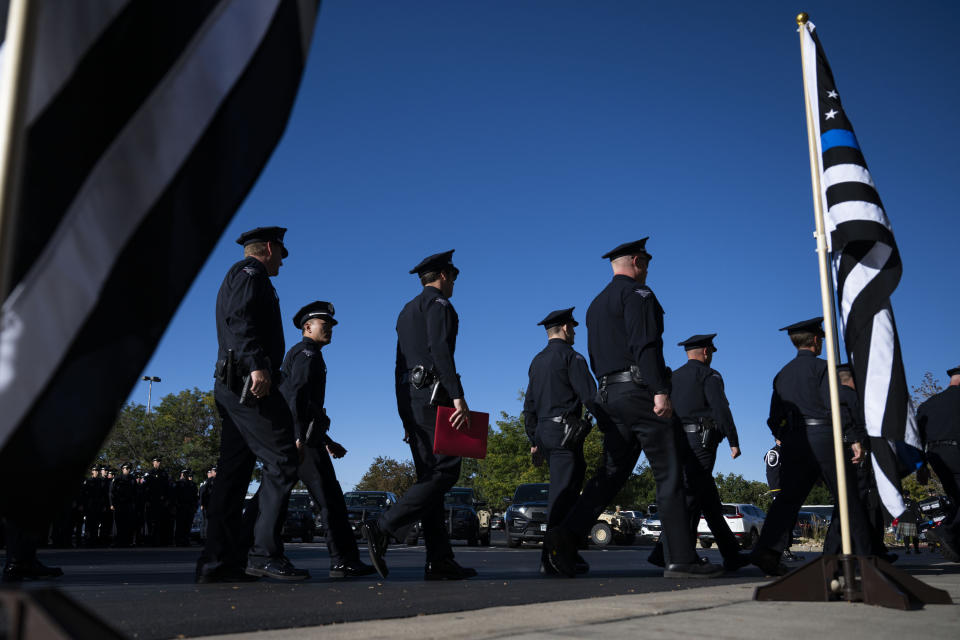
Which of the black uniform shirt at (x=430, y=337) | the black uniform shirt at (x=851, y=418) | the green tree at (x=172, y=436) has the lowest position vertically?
the black uniform shirt at (x=851, y=418)

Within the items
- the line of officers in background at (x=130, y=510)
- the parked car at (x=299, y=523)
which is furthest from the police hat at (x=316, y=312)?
the parked car at (x=299, y=523)

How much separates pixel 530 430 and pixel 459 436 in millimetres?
2516

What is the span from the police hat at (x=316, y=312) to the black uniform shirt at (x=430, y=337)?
1.24 metres

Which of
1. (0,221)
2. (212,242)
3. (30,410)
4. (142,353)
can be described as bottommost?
(30,410)

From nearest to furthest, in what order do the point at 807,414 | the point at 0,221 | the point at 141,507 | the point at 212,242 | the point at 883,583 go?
the point at 0,221
the point at 212,242
the point at 883,583
the point at 807,414
the point at 141,507

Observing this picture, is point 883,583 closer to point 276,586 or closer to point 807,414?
point 807,414

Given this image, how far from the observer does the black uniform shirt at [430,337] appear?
6.37m

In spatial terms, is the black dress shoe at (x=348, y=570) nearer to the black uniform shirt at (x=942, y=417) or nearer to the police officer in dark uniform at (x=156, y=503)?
the black uniform shirt at (x=942, y=417)

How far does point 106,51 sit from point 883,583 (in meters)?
4.11

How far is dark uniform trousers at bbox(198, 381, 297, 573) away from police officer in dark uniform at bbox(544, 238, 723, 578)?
2260 millimetres

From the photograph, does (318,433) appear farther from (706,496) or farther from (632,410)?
(706,496)

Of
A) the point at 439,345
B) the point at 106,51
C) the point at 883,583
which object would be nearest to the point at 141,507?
the point at 439,345

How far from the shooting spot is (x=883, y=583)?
4.24m

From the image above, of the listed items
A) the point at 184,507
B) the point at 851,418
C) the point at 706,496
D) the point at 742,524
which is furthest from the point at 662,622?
the point at 742,524
